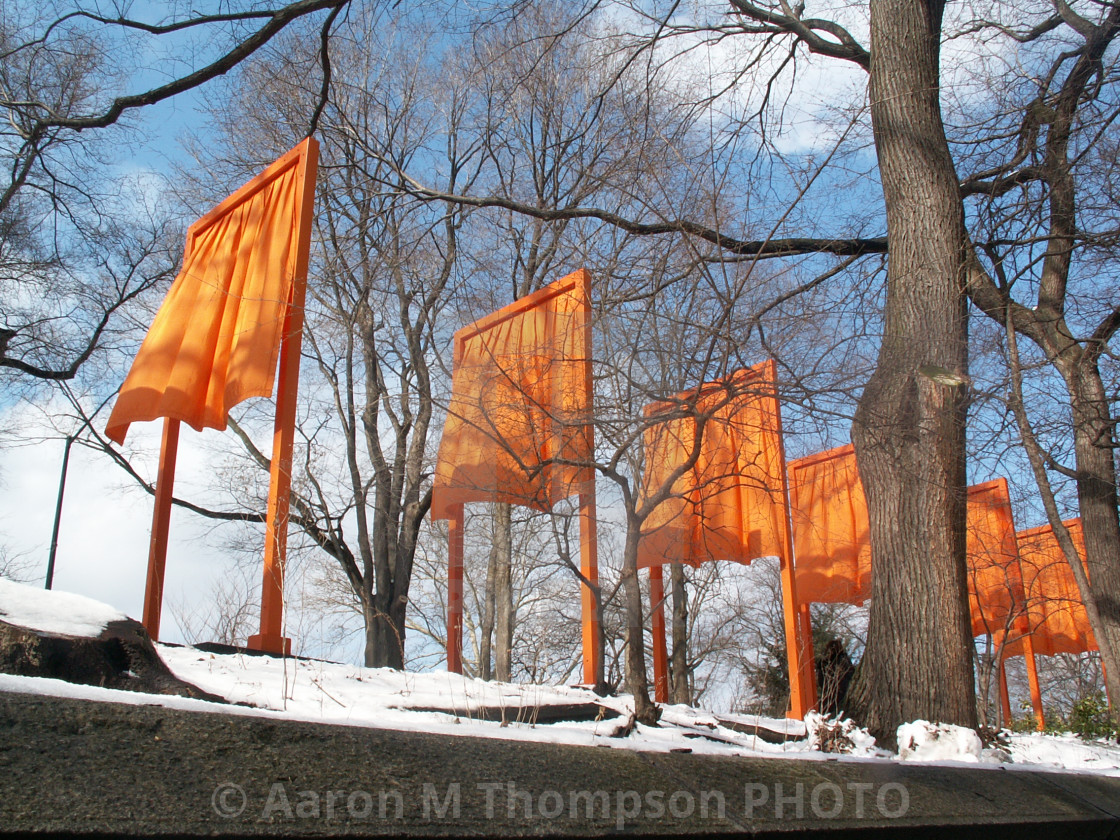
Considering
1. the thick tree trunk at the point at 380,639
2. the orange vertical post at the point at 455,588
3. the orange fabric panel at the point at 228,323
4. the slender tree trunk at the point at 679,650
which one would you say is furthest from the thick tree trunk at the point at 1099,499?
the slender tree trunk at the point at 679,650

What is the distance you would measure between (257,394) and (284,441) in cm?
45

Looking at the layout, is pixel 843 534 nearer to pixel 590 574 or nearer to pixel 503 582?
pixel 503 582

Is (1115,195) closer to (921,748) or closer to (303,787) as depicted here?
(921,748)

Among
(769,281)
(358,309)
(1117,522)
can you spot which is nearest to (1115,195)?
(1117,522)

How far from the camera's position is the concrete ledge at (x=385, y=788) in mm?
1288

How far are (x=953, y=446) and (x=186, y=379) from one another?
5.33m

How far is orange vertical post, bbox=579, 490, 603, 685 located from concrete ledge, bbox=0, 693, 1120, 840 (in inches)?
122

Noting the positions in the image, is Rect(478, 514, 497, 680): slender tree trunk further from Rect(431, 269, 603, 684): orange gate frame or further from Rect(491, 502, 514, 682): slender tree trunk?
Rect(431, 269, 603, 684): orange gate frame

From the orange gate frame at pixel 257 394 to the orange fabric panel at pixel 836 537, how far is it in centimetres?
706

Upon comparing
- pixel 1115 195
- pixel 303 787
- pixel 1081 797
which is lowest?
pixel 1081 797

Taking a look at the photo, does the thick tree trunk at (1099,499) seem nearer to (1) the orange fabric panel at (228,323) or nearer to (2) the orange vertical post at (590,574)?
(2) the orange vertical post at (590,574)

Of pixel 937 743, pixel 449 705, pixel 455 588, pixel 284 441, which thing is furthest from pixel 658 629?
pixel 449 705

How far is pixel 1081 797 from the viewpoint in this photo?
280 centimetres

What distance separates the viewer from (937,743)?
3.82 meters
